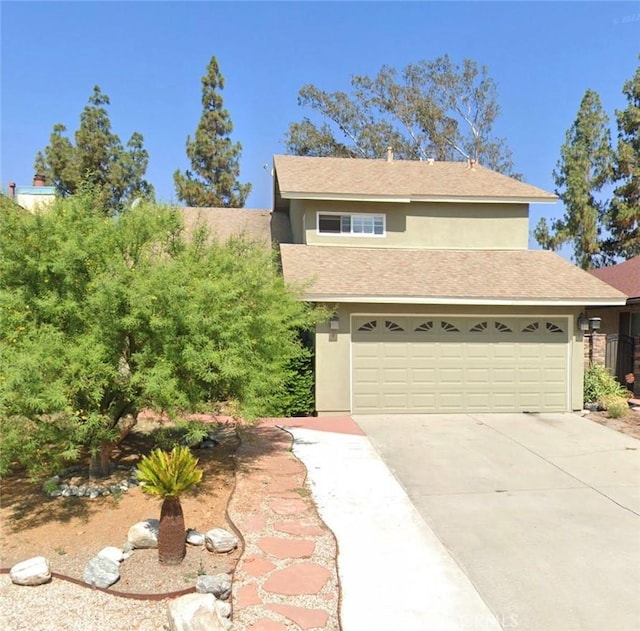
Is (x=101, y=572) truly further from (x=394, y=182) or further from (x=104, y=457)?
(x=394, y=182)

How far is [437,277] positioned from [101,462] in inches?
315

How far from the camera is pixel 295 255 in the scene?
12500 mm

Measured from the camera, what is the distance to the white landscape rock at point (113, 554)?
15.3 ft

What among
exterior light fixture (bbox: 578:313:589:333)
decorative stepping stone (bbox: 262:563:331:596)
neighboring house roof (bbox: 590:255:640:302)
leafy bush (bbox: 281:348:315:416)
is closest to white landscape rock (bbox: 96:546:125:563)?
decorative stepping stone (bbox: 262:563:331:596)

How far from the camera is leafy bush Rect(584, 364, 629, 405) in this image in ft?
40.1

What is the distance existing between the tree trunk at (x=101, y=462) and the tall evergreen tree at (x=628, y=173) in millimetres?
25855

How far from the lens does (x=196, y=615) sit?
12.1 feet

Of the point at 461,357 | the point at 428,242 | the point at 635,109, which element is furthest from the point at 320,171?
the point at 635,109

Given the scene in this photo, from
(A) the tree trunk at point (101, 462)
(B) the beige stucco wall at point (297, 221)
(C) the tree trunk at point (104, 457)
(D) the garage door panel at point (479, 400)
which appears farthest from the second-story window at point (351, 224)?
(A) the tree trunk at point (101, 462)

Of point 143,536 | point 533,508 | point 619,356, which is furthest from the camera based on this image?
point 619,356

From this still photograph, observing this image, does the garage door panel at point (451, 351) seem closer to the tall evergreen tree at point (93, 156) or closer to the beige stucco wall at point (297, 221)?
the beige stucco wall at point (297, 221)

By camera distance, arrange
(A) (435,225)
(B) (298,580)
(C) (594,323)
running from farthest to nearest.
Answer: (A) (435,225)
(C) (594,323)
(B) (298,580)

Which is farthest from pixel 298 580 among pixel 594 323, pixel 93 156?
pixel 93 156

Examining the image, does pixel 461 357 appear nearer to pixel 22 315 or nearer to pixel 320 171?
pixel 320 171
